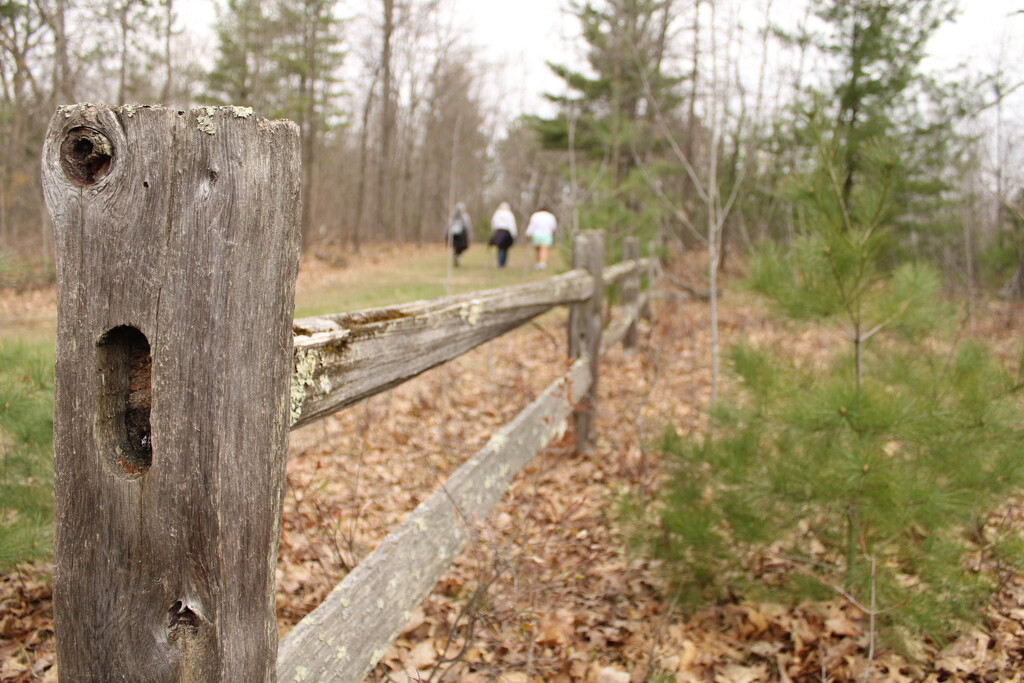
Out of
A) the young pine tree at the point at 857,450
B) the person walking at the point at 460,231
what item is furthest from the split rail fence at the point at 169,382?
the person walking at the point at 460,231

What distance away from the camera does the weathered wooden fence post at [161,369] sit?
1.04 meters

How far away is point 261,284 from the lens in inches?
43.5

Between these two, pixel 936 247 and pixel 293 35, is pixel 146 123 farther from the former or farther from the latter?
pixel 293 35

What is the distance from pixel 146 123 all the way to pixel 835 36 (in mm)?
14384

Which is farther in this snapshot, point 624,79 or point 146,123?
point 624,79

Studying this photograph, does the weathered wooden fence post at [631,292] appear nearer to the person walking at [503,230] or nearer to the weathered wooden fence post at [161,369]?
the person walking at [503,230]

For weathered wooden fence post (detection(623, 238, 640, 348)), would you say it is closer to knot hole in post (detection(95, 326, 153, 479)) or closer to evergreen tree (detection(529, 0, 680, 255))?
evergreen tree (detection(529, 0, 680, 255))

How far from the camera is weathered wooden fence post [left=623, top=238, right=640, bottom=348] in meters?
8.93

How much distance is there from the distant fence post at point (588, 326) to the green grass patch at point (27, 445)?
3.16 meters

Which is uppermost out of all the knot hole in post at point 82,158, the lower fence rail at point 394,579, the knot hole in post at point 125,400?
the knot hole in post at point 82,158

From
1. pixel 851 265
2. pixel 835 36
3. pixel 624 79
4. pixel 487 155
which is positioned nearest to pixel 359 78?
pixel 487 155

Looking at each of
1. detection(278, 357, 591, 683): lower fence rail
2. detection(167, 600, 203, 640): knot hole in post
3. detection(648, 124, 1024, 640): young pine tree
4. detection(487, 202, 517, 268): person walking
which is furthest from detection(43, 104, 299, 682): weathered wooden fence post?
detection(487, 202, 517, 268): person walking

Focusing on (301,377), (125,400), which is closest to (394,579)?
(301,377)

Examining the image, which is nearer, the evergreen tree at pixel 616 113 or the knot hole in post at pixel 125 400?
the knot hole in post at pixel 125 400
